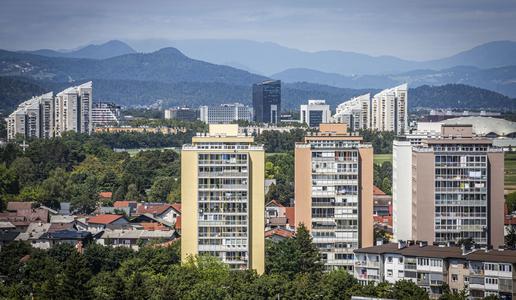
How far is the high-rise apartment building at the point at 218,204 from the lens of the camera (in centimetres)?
1914

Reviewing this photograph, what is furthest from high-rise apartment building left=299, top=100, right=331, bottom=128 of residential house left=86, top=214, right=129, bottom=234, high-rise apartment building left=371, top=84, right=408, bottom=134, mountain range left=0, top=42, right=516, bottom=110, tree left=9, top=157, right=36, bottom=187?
residential house left=86, top=214, right=129, bottom=234

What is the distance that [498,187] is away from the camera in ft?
65.5

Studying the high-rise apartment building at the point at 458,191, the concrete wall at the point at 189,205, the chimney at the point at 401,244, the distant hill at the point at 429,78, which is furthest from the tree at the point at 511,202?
the distant hill at the point at 429,78

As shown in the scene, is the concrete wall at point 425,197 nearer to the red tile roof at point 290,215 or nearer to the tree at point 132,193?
the red tile roof at point 290,215

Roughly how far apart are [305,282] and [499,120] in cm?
3809

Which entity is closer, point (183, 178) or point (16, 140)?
point (183, 178)

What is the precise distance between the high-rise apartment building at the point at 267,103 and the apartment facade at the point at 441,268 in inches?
2658

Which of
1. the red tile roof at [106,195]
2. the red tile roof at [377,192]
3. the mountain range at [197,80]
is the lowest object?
the red tile roof at [106,195]

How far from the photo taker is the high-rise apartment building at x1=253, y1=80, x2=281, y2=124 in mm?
87688

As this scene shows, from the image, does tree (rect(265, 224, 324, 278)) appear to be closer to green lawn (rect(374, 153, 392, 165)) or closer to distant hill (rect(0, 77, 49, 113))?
green lawn (rect(374, 153, 392, 165))

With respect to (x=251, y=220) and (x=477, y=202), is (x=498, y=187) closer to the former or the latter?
(x=477, y=202)

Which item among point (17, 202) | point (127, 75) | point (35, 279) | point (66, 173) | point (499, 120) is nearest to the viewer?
point (35, 279)

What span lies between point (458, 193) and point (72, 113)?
48.1 metres

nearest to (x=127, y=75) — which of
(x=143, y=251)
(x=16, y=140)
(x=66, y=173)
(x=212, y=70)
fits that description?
(x=212, y=70)
